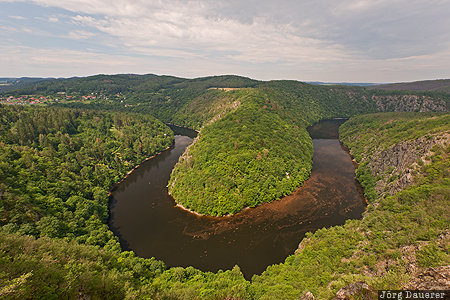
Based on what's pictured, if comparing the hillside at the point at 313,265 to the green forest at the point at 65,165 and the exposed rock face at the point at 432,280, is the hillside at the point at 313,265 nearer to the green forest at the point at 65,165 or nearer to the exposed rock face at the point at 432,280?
the exposed rock face at the point at 432,280

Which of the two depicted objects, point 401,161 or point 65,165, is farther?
point 65,165

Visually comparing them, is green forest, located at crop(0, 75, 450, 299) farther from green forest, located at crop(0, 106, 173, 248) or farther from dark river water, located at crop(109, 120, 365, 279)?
dark river water, located at crop(109, 120, 365, 279)

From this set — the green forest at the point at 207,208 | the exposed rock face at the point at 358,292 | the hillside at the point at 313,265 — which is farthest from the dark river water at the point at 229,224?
the exposed rock face at the point at 358,292

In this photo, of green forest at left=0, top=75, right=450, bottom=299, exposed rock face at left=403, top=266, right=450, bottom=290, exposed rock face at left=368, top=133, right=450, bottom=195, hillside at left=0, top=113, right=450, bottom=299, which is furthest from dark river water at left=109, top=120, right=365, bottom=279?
exposed rock face at left=403, top=266, right=450, bottom=290

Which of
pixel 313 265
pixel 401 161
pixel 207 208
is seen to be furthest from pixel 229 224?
pixel 401 161

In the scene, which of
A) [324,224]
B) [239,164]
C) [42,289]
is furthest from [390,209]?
[42,289]

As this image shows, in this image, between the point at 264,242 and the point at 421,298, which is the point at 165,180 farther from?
the point at 421,298

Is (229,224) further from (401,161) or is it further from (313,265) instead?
(401,161)
